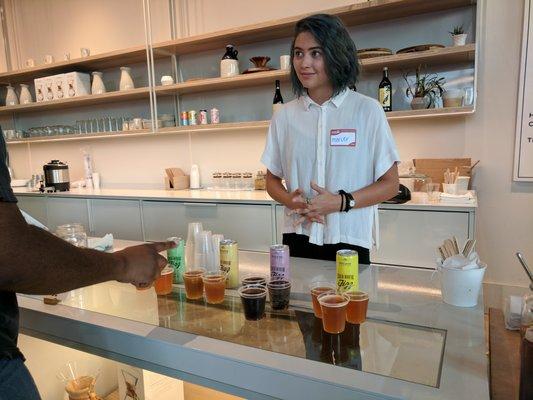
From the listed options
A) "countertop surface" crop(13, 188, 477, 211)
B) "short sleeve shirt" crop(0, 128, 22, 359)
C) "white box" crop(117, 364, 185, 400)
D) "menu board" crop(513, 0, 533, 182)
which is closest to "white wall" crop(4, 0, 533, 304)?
"menu board" crop(513, 0, 533, 182)

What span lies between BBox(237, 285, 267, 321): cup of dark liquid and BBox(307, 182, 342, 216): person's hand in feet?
1.55

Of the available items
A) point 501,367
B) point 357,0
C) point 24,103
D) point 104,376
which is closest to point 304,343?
point 501,367

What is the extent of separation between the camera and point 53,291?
2.14 ft

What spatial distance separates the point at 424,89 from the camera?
8.97 feet

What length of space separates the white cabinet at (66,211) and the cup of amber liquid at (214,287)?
307cm

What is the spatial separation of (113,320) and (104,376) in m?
0.37

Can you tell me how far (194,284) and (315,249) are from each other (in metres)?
0.56

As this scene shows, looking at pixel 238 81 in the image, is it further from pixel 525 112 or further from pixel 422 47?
pixel 525 112

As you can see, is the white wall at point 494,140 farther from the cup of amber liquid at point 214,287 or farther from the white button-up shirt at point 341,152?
the cup of amber liquid at point 214,287

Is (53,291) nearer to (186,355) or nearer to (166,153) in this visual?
(186,355)

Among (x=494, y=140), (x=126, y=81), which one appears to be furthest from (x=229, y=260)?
(x=126, y=81)

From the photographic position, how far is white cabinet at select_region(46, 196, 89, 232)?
380 centimetres

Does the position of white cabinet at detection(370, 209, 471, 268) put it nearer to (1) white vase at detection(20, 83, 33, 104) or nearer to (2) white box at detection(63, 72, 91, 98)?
(2) white box at detection(63, 72, 91, 98)

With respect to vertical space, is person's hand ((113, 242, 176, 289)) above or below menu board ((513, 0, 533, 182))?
below
